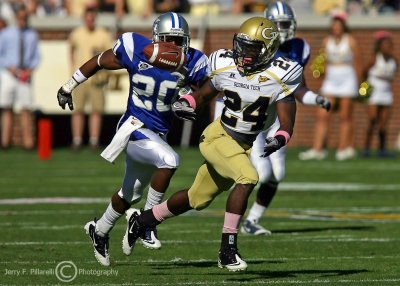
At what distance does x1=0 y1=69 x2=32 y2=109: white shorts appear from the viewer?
17281 mm

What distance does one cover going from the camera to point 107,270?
291 inches

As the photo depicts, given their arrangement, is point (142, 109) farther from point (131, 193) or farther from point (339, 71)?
point (339, 71)

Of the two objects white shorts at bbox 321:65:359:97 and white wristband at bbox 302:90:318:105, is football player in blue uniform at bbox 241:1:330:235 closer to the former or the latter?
white wristband at bbox 302:90:318:105

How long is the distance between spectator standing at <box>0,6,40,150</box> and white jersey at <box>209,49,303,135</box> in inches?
391

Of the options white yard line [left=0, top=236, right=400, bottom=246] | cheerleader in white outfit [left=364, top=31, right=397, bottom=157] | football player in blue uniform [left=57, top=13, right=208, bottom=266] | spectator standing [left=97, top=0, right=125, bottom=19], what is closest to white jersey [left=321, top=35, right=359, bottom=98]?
cheerleader in white outfit [left=364, top=31, right=397, bottom=157]

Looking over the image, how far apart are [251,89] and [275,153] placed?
237 centimetres

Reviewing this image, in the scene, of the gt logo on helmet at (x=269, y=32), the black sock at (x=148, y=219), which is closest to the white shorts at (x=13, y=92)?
the black sock at (x=148, y=219)

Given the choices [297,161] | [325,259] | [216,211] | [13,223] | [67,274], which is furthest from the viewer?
[297,161]

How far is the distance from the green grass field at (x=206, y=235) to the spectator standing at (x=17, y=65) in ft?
7.68

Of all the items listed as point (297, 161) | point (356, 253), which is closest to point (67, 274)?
point (356, 253)

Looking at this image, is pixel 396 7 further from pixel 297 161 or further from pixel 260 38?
pixel 260 38

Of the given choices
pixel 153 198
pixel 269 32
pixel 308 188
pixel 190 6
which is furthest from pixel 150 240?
pixel 190 6

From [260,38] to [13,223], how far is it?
3.38 m

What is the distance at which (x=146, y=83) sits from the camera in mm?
7941
